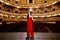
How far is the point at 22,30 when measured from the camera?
19.6 feet

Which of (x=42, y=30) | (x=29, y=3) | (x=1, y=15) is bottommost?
(x=42, y=30)

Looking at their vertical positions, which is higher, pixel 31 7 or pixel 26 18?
pixel 31 7

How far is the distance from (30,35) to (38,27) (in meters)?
2.37

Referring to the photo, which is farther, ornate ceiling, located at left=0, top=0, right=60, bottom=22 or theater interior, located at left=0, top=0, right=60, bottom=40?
ornate ceiling, located at left=0, top=0, right=60, bottom=22

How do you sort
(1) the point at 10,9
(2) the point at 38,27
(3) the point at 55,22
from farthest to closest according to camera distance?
(1) the point at 10,9 → (3) the point at 55,22 → (2) the point at 38,27

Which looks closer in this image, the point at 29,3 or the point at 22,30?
the point at 22,30

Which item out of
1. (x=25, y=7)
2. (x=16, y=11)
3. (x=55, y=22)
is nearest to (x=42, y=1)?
(x=25, y=7)

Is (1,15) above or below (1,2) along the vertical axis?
below

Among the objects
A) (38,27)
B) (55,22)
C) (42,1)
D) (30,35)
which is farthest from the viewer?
(42,1)

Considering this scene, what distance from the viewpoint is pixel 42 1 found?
9.31 m

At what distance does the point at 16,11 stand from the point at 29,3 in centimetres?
128

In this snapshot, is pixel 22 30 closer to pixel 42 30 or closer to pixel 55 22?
pixel 42 30

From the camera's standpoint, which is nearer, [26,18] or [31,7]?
[26,18]

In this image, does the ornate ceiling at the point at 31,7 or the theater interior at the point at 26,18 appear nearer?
the theater interior at the point at 26,18
